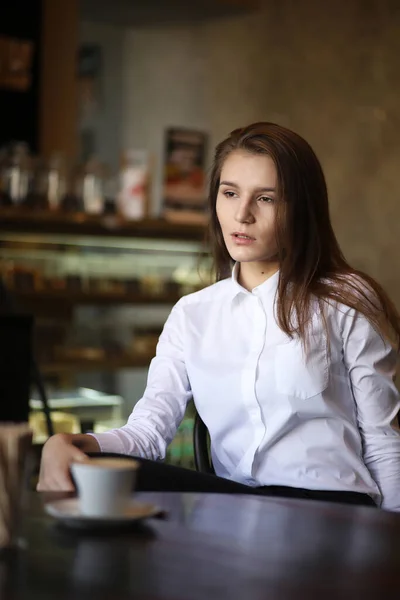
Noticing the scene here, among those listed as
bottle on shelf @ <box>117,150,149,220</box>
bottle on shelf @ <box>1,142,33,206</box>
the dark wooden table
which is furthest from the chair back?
the dark wooden table

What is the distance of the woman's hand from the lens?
4.70 ft

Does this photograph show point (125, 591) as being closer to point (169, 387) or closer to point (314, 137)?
Answer: point (169, 387)

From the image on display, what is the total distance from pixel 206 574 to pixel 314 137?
574 centimetres

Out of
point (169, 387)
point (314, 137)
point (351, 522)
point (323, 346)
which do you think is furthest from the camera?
point (314, 137)

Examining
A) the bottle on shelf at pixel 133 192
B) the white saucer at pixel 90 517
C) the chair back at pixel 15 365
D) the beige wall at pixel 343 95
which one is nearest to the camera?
the white saucer at pixel 90 517

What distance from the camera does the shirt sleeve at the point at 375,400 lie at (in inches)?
69.3

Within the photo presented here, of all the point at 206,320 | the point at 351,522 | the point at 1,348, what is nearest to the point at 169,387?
the point at 206,320

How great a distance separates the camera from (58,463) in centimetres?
145

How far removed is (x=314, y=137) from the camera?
6.47 meters

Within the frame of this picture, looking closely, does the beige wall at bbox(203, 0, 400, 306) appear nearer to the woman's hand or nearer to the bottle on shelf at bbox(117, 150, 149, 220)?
the bottle on shelf at bbox(117, 150, 149, 220)

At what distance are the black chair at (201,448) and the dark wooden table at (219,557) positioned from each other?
0.67 m

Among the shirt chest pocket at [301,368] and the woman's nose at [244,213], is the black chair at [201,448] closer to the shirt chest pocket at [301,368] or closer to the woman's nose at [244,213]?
the shirt chest pocket at [301,368]

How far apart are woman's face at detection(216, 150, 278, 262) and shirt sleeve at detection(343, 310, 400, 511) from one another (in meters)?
0.21

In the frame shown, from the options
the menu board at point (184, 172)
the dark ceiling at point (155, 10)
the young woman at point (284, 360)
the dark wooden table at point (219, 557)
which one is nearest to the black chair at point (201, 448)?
the young woman at point (284, 360)
